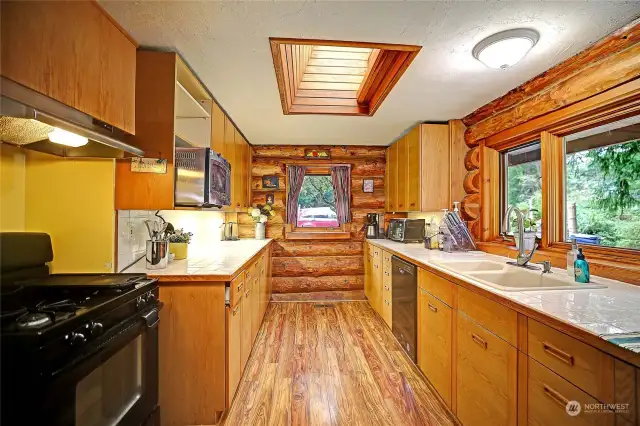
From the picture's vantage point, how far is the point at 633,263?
1.57 m

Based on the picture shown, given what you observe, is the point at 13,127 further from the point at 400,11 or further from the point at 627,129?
the point at 627,129

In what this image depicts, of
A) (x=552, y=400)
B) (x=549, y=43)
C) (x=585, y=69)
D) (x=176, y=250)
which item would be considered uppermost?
(x=549, y=43)

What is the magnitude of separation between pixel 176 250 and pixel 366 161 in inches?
126

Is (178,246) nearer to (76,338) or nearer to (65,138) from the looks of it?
(65,138)

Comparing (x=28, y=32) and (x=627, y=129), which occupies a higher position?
(x=28, y=32)

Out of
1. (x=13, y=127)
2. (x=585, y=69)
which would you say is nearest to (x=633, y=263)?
(x=585, y=69)

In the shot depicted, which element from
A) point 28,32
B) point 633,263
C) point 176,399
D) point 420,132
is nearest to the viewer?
point 28,32

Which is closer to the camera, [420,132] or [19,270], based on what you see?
[19,270]

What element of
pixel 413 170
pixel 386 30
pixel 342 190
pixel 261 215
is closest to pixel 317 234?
pixel 342 190

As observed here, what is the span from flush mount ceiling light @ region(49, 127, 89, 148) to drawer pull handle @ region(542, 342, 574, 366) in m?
2.14

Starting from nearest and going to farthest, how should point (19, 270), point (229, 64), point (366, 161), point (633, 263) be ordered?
point (19, 270)
point (633, 263)
point (229, 64)
point (366, 161)

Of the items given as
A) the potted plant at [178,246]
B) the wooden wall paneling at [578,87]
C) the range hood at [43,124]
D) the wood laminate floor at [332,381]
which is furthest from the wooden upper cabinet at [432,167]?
the range hood at [43,124]

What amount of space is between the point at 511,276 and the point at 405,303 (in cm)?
90

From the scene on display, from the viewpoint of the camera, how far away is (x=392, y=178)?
13.6 feet
